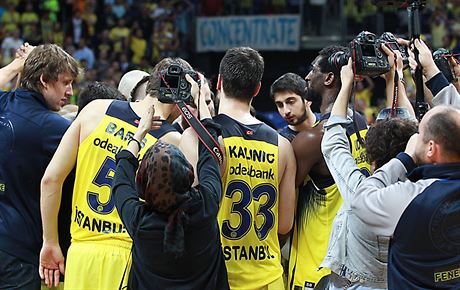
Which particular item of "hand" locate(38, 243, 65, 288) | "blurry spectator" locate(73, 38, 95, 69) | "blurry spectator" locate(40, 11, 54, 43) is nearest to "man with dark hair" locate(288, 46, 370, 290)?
"hand" locate(38, 243, 65, 288)

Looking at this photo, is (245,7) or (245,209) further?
(245,7)

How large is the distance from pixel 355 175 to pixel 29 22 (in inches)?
731

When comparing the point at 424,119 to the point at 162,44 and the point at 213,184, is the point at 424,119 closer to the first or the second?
the point at 213,184

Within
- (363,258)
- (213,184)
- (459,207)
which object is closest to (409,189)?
(459,207)

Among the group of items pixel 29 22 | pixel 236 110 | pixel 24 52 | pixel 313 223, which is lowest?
pixel 313 223

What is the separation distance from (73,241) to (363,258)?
5.92ft

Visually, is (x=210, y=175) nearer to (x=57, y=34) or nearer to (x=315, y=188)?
(x=315, y=188)

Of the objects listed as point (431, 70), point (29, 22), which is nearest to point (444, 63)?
point (431, 70)

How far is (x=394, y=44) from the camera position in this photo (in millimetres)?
4906

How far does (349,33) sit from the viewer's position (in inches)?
866

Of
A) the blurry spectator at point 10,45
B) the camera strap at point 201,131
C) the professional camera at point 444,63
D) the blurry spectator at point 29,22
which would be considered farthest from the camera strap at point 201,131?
the blurry spectator at point 29,22

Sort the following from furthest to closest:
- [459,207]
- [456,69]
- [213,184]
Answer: [456,69] → [213,184] → [459,207]

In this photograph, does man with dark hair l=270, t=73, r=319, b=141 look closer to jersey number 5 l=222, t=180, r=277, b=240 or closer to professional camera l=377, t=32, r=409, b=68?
jersey number 5 l=222, t=180, r=277, b=240

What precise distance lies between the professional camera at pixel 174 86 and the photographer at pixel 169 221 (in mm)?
453
